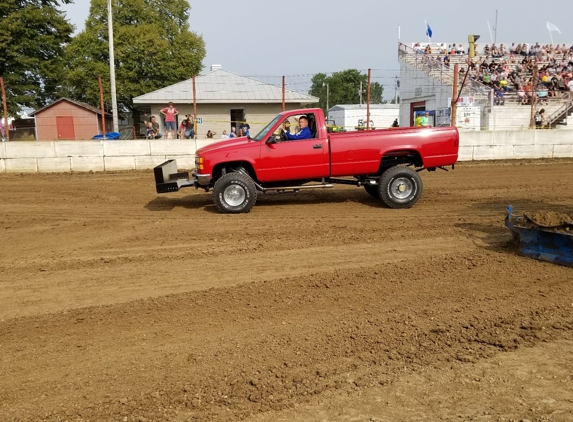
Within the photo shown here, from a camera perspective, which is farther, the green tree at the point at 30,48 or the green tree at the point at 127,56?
the green tree at the point at 127,56

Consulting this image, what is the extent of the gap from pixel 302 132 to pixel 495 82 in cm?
2220

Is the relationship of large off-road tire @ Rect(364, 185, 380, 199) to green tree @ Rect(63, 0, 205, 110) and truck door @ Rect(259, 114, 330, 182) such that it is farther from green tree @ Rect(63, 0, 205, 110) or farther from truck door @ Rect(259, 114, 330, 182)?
green tree @ Rect(63, 0, 205, 110)

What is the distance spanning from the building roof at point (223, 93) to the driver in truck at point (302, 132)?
17.6m

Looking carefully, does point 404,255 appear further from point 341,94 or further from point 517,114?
point 341,94

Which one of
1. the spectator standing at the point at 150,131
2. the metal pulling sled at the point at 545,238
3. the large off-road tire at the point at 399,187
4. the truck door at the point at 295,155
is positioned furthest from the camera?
the spectator standing at the point at 150,131

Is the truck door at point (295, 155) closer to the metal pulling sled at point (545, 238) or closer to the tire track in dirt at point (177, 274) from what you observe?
the tire track in dirt at point (177, 274)

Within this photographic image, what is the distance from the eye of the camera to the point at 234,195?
10195 mm

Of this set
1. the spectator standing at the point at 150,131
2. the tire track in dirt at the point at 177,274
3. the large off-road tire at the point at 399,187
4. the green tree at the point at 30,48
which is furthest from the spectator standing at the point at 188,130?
the green tree at the point at 30,48

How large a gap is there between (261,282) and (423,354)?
231cm

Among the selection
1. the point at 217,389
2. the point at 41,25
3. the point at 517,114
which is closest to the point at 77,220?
the point at 217,389

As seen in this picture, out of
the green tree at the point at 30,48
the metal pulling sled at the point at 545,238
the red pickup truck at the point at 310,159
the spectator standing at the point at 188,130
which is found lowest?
the metal pulling sled at the point at 545,238

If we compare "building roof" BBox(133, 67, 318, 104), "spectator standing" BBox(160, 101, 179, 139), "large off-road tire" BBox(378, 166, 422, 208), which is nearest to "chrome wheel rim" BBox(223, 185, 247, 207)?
"large off-road tire" BBox(378, 166, 422, 208)

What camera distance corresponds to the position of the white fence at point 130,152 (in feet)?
55.0

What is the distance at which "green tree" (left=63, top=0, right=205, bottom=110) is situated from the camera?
152ft
